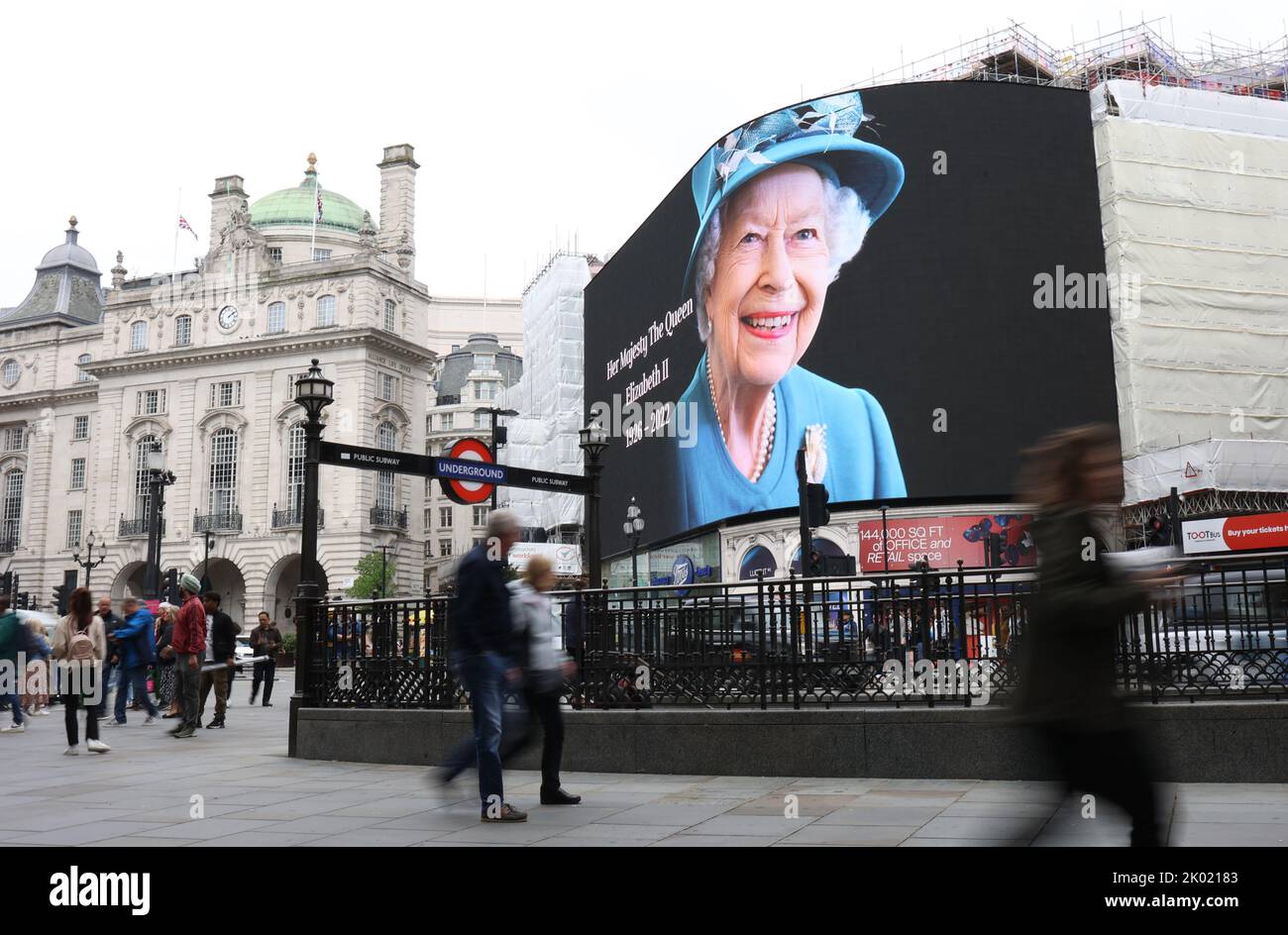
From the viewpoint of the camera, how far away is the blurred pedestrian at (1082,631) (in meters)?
4.29

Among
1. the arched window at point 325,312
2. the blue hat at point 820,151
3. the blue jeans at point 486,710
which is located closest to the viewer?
the blue jeans at point 486,710

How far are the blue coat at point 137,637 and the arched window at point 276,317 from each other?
55785 millimetres

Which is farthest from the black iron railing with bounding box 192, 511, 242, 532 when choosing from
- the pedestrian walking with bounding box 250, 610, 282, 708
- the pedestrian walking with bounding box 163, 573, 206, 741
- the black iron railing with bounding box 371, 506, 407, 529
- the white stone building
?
the pedestrian walking with bounding box 163, 573, 206, 741

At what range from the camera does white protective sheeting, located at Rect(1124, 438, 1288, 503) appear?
131 feet

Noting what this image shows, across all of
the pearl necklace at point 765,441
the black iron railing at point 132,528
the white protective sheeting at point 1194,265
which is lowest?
the black iron railing at point 132,528

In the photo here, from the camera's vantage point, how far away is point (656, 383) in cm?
6128

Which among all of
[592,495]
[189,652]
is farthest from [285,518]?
[592,495]

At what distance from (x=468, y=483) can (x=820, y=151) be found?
40.4 meters

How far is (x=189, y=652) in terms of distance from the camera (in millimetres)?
15609

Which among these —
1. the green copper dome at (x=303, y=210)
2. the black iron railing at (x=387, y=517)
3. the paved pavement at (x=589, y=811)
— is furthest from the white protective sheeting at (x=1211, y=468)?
the green copper dome at (x=303, y=210)

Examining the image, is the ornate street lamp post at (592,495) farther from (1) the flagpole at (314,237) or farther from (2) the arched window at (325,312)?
(1) the flagpole at (314,237)

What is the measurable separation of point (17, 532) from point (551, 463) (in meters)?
37.6

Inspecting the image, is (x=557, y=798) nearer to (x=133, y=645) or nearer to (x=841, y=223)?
A: (x=133, y=645)

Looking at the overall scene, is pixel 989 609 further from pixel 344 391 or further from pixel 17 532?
pixel 17 532
